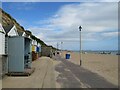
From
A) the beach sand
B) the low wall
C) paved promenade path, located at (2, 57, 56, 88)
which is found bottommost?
the beach sand

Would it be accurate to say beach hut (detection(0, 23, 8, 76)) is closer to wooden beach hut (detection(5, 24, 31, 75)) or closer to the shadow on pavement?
wooden beach hut (detection(5, 24, 31, 75))

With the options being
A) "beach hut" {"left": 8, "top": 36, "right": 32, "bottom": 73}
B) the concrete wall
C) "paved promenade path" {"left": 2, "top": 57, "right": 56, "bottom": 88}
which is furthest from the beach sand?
the concrete wall

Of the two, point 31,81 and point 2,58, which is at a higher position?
point 2,58

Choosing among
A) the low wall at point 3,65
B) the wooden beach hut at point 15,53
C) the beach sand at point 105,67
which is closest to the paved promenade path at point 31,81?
the low wall at point 3,65

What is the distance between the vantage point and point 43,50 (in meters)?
63.4

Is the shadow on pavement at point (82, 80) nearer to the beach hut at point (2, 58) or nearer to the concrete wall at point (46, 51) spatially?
the beach hut at point (2, 58)

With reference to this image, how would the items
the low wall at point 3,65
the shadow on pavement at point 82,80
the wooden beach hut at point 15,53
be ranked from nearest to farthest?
the shadow on pavement at point 82,80, the low wall at point 3,65, the wooden beach hut at point 15,53

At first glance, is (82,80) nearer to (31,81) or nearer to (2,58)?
(31,81)

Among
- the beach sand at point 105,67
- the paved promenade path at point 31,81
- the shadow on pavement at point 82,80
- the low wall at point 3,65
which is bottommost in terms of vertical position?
the beach sand at point 105,67

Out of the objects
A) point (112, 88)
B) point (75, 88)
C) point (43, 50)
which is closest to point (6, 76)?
point (75, 88)

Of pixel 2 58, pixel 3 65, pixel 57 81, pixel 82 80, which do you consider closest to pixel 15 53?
pixel 3 65

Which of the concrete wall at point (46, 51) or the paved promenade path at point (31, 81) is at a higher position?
the concrete wall at point (46, 51)

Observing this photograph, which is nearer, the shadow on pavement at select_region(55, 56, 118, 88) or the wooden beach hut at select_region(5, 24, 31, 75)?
the shadow on pavement at select_region(55, 56, 118, 88)

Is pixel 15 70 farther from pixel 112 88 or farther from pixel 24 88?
pixel 112 88
